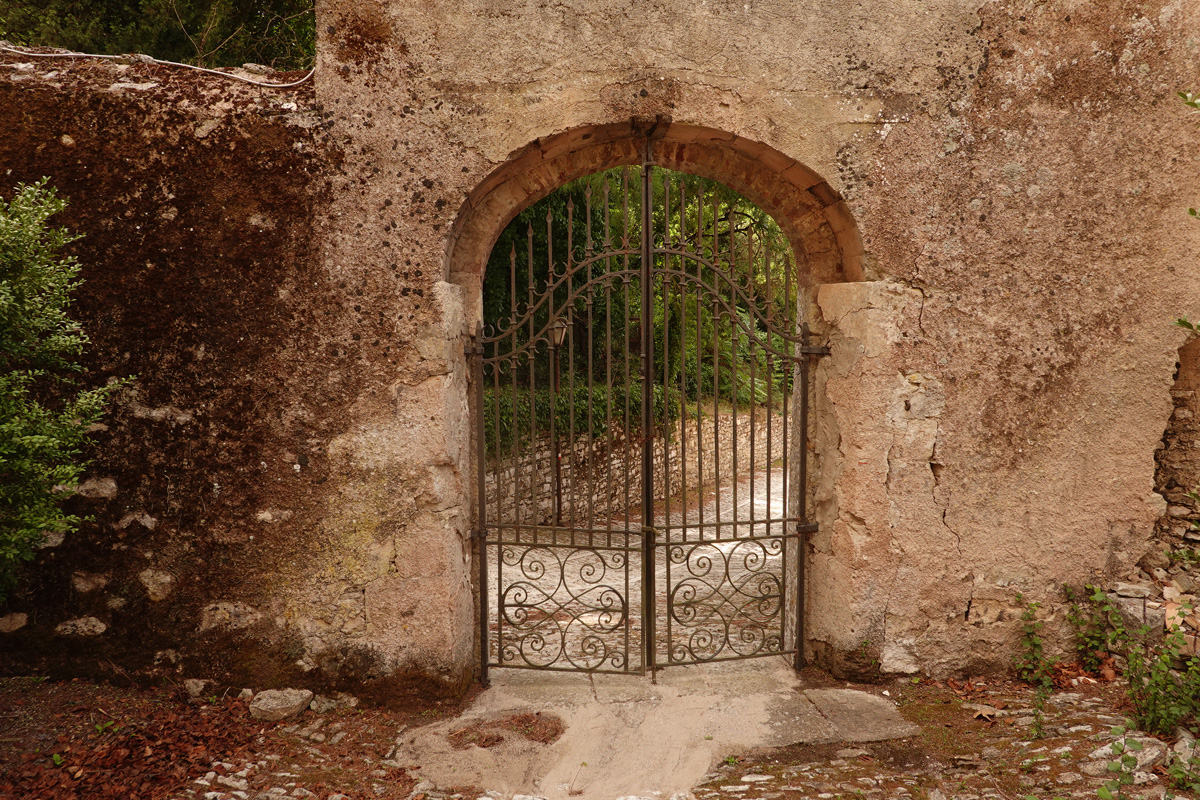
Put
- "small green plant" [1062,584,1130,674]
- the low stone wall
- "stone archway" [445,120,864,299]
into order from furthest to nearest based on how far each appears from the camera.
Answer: the low stone wall
"small green plant" [1062,584,1130,674]
"stone archway" [445,120,864,299]

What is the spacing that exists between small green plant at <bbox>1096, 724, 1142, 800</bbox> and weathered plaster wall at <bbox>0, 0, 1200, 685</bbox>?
2.97 ft

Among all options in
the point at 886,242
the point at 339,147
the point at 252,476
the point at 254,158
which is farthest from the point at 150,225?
the point at 886,242

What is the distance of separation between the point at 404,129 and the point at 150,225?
1294mm

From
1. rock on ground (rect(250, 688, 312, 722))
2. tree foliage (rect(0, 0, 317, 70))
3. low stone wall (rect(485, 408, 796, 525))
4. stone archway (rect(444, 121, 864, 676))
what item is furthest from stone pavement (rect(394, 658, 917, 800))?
tree foliage (rect(0, 0, 317, 70))

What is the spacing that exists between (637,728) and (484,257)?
2.55m

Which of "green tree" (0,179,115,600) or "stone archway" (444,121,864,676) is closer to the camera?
"green tree" (0,179,115,600)

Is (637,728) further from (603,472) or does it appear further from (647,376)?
(603,472)

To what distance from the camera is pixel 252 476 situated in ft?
11.6

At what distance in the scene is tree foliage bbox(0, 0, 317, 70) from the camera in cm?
687

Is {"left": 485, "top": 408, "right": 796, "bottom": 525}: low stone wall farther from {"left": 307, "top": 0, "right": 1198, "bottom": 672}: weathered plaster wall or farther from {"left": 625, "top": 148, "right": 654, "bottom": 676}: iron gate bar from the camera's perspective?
{"left": 307, "top": 0, "right": 1198, "bottom": 672}: weathered plaster wall

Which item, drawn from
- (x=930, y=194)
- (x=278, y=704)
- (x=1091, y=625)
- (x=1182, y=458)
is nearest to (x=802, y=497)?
(x=1091, y=625)

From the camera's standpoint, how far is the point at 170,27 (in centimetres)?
707

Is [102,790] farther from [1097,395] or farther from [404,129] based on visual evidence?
[1097,395]

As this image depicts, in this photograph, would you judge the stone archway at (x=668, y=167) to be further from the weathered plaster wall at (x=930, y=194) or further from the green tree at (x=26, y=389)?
the green tree at (x=26, y=389)
